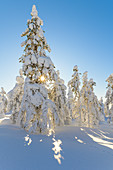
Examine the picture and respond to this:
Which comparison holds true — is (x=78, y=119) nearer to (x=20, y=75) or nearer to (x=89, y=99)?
(x=89, y=99)

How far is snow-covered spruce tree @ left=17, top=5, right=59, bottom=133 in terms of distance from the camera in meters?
8.36

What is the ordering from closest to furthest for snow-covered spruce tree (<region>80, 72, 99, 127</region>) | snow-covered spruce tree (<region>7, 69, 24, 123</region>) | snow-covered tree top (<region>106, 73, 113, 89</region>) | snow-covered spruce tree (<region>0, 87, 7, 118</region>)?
snow-covered spruce tree (<region>7, 69, 24, 123</region>) → snow-covered spruce tree (<region>80, 72, 99, 127</region>) → snow-covered tree top (<region>106, 73, 113, 89</region>) → snow-covered spruce tree (<region>0, 87, 7, 118</region>)

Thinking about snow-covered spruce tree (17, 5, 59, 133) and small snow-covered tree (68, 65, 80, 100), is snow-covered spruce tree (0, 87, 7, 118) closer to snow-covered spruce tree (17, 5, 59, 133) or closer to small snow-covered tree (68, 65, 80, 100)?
small snow-covered tree (68, 65, 80, 100)

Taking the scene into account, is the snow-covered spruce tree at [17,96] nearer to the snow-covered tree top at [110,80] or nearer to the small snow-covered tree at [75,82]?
the small snow-covered tree at [75,82]

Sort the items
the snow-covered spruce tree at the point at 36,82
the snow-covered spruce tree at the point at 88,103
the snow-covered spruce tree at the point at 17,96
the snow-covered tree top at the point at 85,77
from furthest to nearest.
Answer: the snow-covered tree top at the point at 85,77 < the snow-covered spruce tree at the point at 88,103 < the snow-covered spruce tree at the point at 17,96 < the snow-covered spruce tree at the point at 36,82

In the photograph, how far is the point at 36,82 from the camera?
9438 mm

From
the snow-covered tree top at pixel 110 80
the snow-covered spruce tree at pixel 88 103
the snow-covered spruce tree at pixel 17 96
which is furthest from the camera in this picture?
the snow-covered tree top at pixel 110 80

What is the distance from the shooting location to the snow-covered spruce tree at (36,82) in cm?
836

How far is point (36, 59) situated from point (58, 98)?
783 cm

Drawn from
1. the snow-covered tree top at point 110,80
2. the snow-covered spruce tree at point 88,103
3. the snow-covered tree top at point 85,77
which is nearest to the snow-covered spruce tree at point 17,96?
the snow-covered spruce tree at point 88,103

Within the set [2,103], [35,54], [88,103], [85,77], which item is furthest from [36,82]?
[2,103]

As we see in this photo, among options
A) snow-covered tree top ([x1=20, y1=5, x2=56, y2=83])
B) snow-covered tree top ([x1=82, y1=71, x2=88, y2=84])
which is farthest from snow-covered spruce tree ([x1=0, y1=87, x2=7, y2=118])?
snow-covered tree top ([x1=20, y1=5, x2=56, y2=83])

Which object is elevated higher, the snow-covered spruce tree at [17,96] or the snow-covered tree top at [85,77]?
the snow-covered tree top at [85,77]

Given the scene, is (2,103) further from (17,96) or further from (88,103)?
(88,103)
